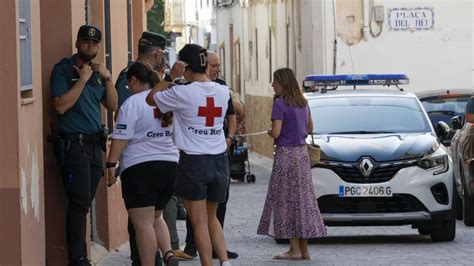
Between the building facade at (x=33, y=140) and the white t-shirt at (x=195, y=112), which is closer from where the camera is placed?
the building facade at (x=33, y=140)

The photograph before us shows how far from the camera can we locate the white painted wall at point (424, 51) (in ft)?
99.3

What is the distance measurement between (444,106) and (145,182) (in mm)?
13448

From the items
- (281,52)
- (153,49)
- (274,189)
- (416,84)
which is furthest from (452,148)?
(281,52)

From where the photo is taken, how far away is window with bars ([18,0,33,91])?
9453mm

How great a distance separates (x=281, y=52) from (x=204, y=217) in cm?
2750

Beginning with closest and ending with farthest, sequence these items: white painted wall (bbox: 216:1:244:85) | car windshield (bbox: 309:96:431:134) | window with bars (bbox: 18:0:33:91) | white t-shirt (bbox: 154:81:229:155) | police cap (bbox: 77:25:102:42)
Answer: window with bars (bbox: 18:0:33:91) < white t-shirt (bbox: 154:81:229:155) < police cap (bbox: 77:25:102:42) < car windshield (bbox: 309:96:431:134) < white painted wall (bbox: 216:1:244:85)

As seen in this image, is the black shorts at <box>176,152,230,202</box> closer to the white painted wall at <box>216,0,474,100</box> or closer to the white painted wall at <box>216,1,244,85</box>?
the white painted wall at <box>216,0,474,100</box>

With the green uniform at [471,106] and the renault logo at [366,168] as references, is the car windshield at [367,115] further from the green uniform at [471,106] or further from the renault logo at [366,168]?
the green uniform at [471,106]

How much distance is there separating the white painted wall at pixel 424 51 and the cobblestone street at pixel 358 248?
11272mm

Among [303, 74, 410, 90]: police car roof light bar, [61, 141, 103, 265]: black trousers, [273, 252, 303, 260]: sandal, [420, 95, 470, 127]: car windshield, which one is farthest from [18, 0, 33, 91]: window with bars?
[420, 95, 470, 127]: car windshield

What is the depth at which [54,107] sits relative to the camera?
36.6 ft

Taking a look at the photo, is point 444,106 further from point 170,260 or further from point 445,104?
point 170,260

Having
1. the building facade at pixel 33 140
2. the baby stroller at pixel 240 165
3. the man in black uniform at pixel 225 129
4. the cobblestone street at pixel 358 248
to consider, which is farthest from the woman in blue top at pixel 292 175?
the baby stroller at pixel 240 165

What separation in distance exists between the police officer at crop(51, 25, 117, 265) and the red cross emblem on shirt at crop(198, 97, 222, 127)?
0.97 metres
